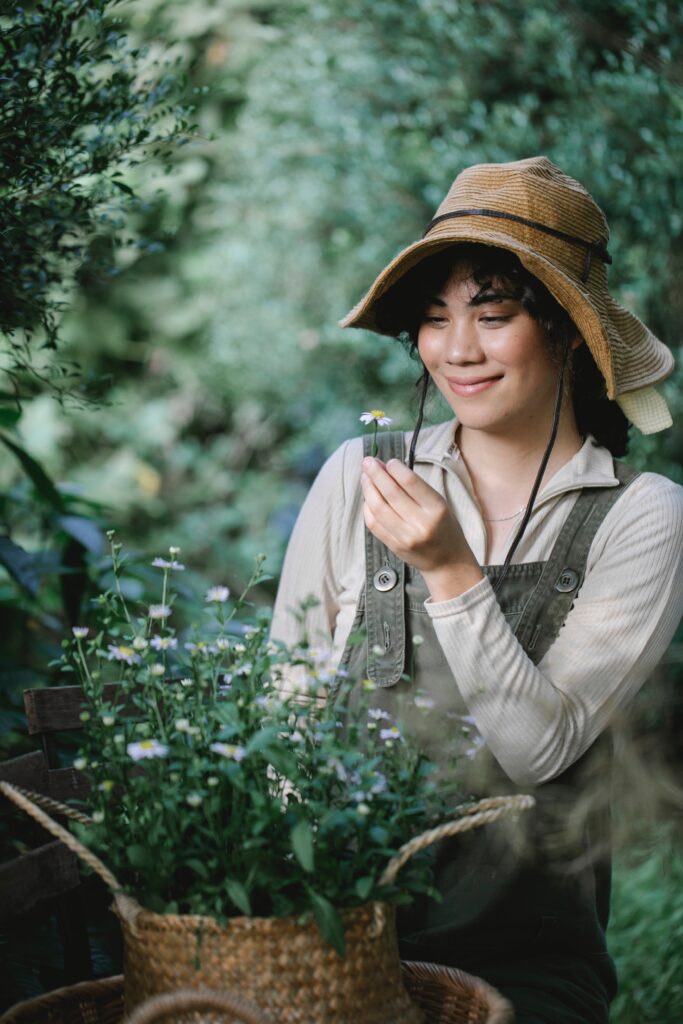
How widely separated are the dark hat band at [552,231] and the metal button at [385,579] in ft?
1.90

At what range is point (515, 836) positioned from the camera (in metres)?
1.78

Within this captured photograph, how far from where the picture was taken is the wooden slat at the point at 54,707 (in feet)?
5.58

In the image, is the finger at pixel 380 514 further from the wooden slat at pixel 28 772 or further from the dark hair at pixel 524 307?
the wooden slat at pixel 28 772

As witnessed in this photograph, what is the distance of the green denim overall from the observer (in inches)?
68.7

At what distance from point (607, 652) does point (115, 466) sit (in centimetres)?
541

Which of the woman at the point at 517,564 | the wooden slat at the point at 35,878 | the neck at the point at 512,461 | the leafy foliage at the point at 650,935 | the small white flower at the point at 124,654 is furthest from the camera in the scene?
the leafy foliage at the point at 650,935

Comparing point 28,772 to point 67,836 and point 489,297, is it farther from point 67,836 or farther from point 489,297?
point 489,297

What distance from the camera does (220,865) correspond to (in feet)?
4.01

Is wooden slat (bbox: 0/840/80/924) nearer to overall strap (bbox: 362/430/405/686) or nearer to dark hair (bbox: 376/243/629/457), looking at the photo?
overall strap (bbox: 362/430/405/686)

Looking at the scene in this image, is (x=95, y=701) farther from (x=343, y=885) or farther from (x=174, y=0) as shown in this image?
(x=174, y=0)

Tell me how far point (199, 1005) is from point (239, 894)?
117 mm

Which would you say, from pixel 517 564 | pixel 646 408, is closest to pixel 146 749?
pixel 517 564

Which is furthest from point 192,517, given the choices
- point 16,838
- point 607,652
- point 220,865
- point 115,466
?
point 220,865

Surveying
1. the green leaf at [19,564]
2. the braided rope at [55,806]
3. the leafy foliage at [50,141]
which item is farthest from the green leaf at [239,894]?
the green leaf at [19,564]
